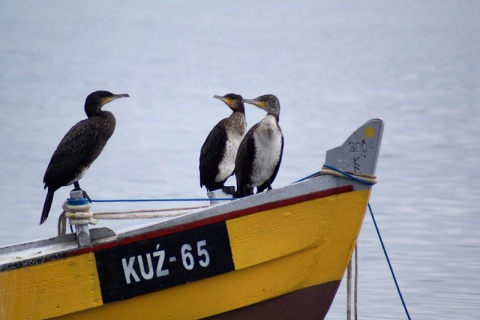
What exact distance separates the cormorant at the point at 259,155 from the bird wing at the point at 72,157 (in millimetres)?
1016

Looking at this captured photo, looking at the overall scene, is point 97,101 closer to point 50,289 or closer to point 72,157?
point 72,157

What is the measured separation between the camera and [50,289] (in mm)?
7668

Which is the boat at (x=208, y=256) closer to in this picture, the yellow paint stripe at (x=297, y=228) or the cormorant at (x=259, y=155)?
the yellow paint stripe at (x=297, y=228)

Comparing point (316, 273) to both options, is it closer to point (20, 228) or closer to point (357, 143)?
point (357, 143)

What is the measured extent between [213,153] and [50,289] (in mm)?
2446

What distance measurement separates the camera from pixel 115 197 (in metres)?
16.2

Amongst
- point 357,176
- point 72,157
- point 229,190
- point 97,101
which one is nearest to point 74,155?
point 72,157

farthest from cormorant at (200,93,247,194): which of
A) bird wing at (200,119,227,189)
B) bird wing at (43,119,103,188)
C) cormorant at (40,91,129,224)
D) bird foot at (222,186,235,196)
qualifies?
bird wing at (43,119,103,188)

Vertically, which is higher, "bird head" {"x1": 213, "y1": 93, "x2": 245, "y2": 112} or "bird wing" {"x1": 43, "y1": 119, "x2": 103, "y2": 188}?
"bird head" {"x1": 213, "y1": 93, "x2": 245, "y2": 112}

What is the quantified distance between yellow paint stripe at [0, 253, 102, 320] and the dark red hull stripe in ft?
2.83

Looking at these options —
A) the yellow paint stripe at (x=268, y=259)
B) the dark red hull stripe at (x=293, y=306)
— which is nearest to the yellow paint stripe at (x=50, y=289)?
the yellow paint stripe at (x=268, y=259)

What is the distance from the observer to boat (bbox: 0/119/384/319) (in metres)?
7.68

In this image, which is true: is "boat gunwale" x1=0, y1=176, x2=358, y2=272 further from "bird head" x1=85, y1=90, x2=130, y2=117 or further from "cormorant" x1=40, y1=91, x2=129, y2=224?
"bird head" x1=85, y1=90, x2=130, y2=117

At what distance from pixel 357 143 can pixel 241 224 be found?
2.70 ft
